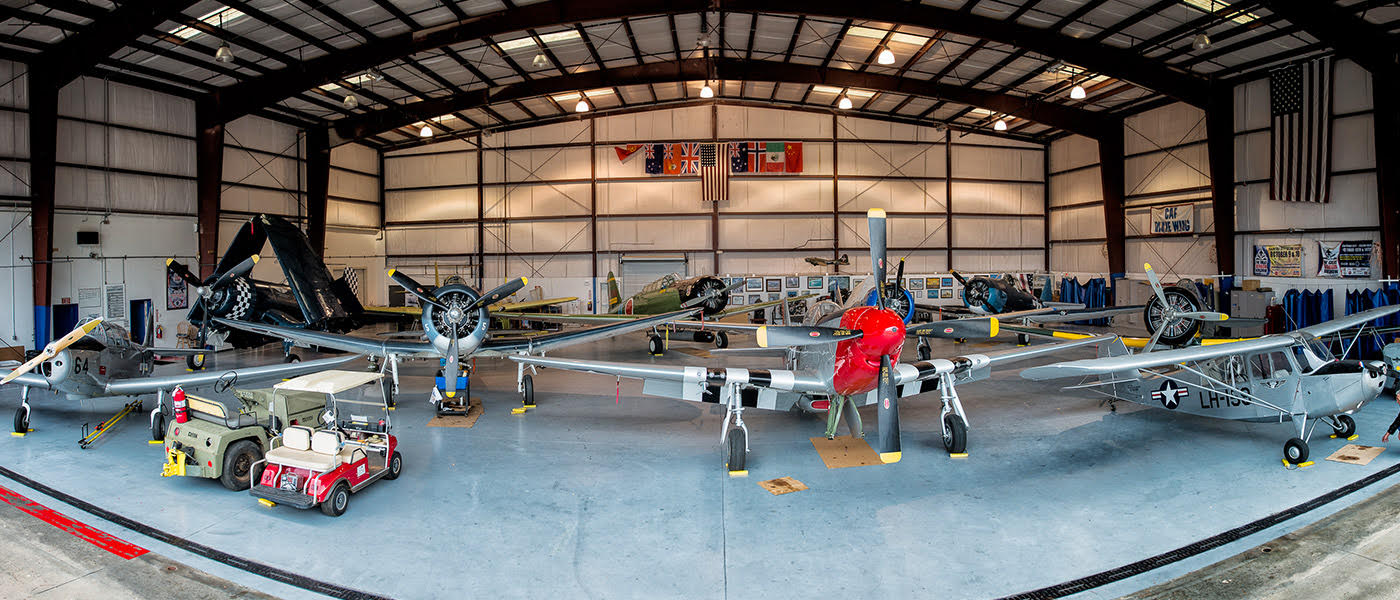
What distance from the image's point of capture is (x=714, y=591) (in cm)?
544

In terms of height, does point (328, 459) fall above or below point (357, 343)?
below

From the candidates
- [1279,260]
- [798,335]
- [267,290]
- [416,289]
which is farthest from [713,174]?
[798,335]

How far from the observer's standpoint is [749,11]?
16.0 m

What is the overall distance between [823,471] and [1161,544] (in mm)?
3588

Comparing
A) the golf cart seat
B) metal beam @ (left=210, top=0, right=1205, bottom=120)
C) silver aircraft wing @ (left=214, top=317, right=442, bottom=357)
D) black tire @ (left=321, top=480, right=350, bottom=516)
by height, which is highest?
metal beam @ (left=210, top=0, right=1205, bottom=120)

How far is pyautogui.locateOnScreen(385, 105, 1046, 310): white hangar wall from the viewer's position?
28016 mm

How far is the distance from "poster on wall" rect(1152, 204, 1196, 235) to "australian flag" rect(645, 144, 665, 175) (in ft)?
61.9

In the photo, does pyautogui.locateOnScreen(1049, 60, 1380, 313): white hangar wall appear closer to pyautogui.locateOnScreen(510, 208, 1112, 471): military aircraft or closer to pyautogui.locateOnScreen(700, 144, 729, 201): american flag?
pyautogui.locateOnScreen(700, 144, 729, 201): american flag

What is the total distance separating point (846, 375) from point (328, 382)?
6.38 meters

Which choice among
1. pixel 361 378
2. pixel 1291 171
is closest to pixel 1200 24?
pixel 1291 171

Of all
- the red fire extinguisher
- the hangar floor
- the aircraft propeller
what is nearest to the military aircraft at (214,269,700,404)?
the hangar floor

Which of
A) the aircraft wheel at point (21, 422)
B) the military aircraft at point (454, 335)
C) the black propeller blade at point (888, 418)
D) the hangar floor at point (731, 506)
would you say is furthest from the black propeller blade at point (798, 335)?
the aircraft wheel at point (21, 422)

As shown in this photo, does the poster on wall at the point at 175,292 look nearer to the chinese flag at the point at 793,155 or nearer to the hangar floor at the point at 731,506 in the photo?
the hangar floor at the point at 731,506

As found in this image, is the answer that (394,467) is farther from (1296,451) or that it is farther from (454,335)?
(1296,451)
